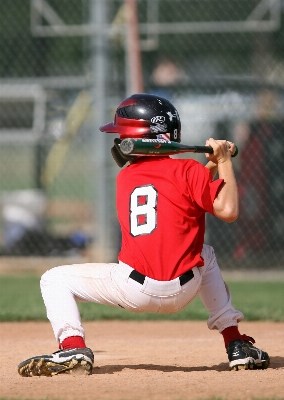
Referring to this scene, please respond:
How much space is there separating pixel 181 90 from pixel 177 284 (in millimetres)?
5799

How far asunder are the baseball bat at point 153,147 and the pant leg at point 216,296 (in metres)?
0.55

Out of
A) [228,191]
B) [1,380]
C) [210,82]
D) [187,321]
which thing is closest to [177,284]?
[228,191]

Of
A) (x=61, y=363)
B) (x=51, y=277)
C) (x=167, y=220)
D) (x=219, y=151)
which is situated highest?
(x=219, y=151)

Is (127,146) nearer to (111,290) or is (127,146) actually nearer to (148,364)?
(111,290)

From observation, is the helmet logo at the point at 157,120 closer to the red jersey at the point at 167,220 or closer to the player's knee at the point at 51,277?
the red jersey at the point at 167,220

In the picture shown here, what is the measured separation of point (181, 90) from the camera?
9.48 m

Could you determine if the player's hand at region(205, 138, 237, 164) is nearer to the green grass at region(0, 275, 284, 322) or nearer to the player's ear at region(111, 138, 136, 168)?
the player's ear at region(111, 138, 136, 168)

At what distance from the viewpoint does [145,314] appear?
7.00m

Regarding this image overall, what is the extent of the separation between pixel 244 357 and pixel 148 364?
1.95 feet

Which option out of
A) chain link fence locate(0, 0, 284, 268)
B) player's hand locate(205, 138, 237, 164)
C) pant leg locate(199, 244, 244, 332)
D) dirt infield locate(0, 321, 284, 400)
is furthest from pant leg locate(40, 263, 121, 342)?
chain link fence locate(0, 0, 284, 268)

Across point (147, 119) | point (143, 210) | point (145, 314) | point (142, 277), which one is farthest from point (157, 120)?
point (145, 314)

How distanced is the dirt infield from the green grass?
216 mm

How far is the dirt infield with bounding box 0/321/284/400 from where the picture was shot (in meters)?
3.53

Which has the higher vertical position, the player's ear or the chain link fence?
the chain link fence
